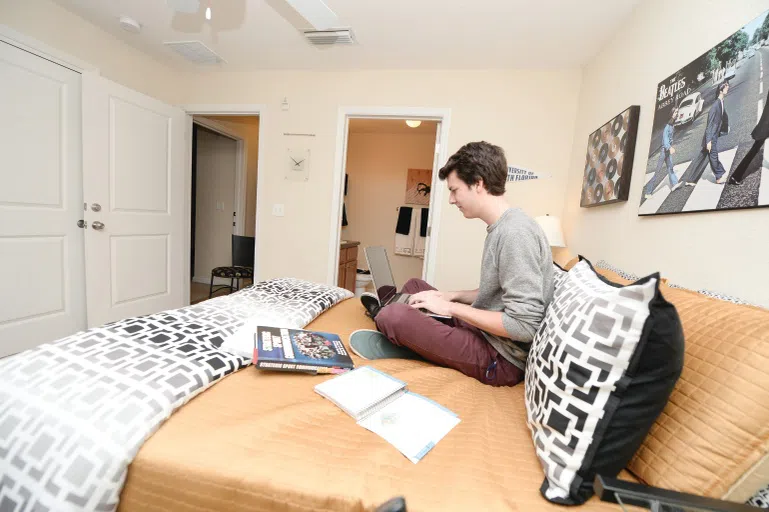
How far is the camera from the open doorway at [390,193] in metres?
4.20

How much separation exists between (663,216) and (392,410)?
140cm

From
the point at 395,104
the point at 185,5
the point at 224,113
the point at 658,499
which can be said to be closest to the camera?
the point at 658,499

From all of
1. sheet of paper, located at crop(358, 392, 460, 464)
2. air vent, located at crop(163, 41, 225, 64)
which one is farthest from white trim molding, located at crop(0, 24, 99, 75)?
sheet of paper, located at crop(358, 392, 460, 464)

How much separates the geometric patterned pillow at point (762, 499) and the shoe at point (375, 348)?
81 cm

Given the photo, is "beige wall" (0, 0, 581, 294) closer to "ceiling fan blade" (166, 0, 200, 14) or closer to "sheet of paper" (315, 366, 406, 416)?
"ceiling fan blade" (166, 0, 200, 14)

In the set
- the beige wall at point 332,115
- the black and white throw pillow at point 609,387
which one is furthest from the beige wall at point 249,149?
the black and white throw pillow at point 609,387

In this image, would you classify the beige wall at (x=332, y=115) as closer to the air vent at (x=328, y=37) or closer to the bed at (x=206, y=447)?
the air vent at (x=328, y=37)

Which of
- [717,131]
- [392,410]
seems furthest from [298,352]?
[717,131]

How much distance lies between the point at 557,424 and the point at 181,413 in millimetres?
808

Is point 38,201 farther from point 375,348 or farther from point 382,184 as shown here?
point 382,184

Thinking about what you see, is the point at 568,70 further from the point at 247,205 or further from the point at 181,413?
the point at 247,205

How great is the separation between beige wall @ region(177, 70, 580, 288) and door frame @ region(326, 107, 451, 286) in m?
0.05

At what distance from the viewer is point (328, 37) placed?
7.34 feet

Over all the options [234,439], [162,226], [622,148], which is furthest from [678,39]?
[162,226]
